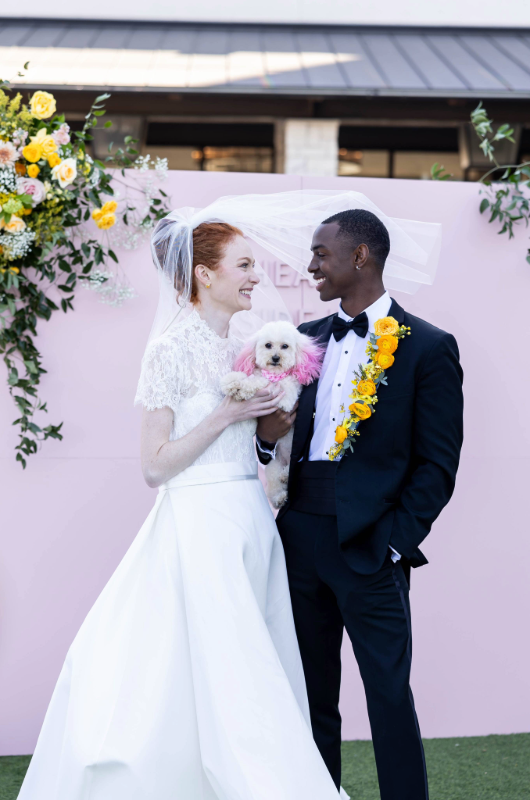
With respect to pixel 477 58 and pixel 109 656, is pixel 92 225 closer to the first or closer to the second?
pixel 109 656

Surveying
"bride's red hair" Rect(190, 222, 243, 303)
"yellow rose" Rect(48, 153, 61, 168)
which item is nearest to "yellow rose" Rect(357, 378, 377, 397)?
"bride's red hair" Rect(190, 222, 243, 303)

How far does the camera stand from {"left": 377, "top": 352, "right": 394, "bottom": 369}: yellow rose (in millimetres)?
2211

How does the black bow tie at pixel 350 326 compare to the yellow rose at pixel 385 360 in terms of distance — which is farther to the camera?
the black bow tie at pixel 350 326

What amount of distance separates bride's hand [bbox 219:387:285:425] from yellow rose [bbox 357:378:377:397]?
30 cm

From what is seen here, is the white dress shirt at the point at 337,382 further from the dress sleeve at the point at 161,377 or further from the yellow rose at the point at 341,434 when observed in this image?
the dress sleeve at the point at 161,377

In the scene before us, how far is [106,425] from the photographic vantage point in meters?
3.36

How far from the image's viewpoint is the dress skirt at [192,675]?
2.09m

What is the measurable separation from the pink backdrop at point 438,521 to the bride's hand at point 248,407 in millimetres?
1148

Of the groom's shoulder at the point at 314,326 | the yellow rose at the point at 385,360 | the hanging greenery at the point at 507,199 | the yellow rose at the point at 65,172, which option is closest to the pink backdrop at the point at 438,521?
the hanging greenery at the point at 507,199

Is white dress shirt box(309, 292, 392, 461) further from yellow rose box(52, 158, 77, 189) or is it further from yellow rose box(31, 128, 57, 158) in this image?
yellow rose box(31, 128, 57, 158)

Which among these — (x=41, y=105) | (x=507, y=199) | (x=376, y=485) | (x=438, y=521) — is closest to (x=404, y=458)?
(x=376, y=485)

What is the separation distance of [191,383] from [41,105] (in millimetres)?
1478

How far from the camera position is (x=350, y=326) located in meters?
2.36

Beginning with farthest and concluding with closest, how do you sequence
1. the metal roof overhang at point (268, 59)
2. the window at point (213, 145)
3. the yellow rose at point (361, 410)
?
the window at point (213, 145), the metal roof overhang at point (268, 59), the yellow rose at point (361, 410)
